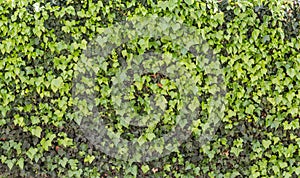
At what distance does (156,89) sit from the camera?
9.96 ft

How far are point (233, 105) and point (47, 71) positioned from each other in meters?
1.48

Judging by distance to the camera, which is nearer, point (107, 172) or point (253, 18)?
point (253, 18)

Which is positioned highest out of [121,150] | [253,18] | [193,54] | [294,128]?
[253,18]

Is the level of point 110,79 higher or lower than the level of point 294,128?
higher

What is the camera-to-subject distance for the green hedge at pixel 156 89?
2.98 m

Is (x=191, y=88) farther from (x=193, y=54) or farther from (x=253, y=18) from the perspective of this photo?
(x=253, y=18)

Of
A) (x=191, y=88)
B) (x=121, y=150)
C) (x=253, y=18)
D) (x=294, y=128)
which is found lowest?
(x=121, y=150)

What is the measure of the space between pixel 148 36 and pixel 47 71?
0.84 metres

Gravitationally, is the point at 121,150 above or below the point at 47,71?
below

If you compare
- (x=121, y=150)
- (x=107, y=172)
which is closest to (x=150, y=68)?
(x=121, y=150)

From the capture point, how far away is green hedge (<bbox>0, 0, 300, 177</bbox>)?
2.98 m

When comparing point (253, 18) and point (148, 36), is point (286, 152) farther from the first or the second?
point (148, 36)

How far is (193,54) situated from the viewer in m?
3.02

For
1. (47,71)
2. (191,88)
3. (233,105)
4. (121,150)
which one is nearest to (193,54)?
(191,88)
